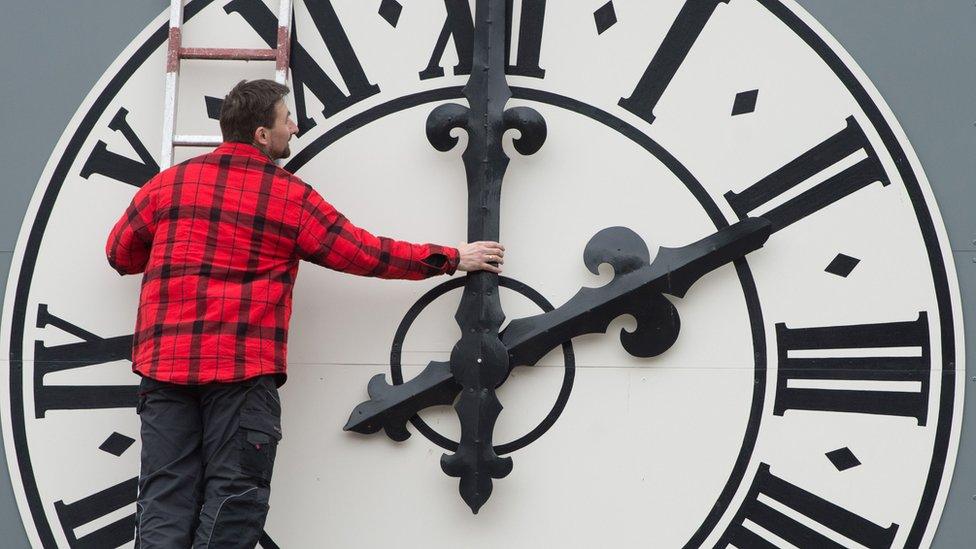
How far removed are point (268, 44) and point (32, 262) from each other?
3.06ft

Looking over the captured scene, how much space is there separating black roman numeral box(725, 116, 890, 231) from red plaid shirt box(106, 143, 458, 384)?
957 millimetres

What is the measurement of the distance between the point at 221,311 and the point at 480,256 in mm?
729

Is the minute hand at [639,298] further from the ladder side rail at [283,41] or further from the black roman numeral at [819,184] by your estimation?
the ladder side rail at [283,41]

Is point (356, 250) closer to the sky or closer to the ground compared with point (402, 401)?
closer to the sky

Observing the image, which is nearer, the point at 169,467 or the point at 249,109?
the point at 169,467

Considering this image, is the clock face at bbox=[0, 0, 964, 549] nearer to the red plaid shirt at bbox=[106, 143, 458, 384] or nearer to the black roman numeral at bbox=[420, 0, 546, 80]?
the black roman numeral at bbox=[420, 0, 546, 80]

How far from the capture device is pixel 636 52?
11.3 ft

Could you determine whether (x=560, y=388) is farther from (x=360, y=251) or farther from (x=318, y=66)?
(x=318, y=66)

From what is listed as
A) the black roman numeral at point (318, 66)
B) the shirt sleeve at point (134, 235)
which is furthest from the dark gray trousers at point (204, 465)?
the black roman numeral at point (318, 66)

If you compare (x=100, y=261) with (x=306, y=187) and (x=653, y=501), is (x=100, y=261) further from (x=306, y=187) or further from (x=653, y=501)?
(x=653, y=501)

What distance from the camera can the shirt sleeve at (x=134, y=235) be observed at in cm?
311

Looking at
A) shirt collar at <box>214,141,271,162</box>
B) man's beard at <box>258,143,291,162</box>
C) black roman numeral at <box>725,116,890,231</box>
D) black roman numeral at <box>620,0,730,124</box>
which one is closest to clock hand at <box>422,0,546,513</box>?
black roman numeral at <box>620,0,730,124</box>

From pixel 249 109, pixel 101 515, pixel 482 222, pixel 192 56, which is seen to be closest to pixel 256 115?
pixel 249 109

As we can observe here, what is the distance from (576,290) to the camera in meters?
3.40
